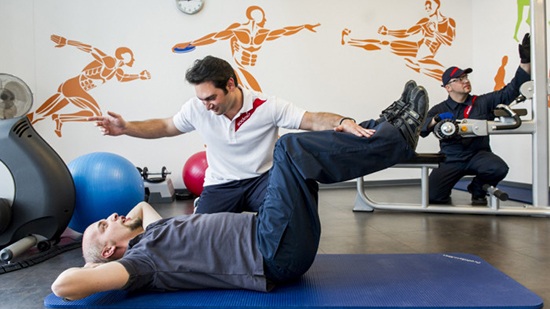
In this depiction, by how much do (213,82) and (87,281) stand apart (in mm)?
1257

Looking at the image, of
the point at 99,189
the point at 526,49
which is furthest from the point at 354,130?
the point at 526,49

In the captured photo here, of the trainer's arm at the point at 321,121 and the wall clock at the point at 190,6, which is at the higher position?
the wall clock at the point at 190,6

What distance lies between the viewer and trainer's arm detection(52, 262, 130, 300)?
4.65 feet

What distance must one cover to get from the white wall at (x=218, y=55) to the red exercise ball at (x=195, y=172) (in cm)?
50

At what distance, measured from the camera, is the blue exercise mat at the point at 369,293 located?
1570 millimetres

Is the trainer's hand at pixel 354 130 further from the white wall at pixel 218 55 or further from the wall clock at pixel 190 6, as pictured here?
the wall clock at pixel 190 6

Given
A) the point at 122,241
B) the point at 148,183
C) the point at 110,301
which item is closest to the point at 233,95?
the point at 122,241

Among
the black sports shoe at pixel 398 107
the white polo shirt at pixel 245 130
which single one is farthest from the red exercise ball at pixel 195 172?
the black sports shoe at pixel 398 107

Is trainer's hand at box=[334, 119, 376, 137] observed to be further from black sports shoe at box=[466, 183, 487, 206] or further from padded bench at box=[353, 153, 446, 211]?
black sports shoe at box=[466, 183, 487, 206]

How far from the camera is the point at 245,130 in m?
2.46

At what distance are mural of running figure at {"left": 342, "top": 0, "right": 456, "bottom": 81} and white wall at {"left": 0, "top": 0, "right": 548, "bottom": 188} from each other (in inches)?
3.7

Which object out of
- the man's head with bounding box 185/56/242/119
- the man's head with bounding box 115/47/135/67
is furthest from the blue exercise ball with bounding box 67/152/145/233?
the man's head with bounding box 115/47/135/67

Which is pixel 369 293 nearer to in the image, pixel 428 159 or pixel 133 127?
pixel 133 127

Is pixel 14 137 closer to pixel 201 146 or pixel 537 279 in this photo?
pixel 201 146
